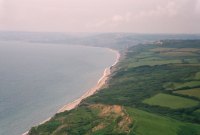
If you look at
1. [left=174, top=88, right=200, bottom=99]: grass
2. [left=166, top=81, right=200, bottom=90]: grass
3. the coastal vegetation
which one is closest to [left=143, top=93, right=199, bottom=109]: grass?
the coastal vegetation

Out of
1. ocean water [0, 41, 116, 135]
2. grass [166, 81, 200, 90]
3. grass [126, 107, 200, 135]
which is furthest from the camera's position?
grass [166, 81, 200, 90]

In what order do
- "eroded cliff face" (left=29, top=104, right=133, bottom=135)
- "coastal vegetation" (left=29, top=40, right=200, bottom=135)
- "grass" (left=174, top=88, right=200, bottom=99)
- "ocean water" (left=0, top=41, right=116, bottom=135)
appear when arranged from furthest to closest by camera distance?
"grass" (left=174, top=88, right=200, bottom=99) < "ocean water" (left=0, top=41, right=116, bottom=135) < "coastal vegetation" (left=29, top=40, right=200, bottom=135) < "eroded cliff face" (left=29, top=104, right=133, bottom=135)

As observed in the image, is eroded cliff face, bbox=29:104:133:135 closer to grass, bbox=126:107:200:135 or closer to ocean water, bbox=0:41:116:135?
grass, bbox=126:107:200:135

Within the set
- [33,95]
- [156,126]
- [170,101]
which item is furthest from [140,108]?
[33,95]

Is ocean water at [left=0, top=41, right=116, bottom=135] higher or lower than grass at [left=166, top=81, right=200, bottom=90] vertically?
lower

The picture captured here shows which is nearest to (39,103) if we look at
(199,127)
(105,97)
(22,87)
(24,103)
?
(24,103)

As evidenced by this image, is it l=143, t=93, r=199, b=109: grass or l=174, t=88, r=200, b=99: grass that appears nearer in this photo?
l=143, t=93, r=199, b=109: grass

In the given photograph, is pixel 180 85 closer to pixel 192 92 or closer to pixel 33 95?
pixel 192 92

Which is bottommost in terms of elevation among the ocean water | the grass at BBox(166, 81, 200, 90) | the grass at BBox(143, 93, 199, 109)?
the ocean water

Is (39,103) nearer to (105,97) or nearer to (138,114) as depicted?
(105,97)
